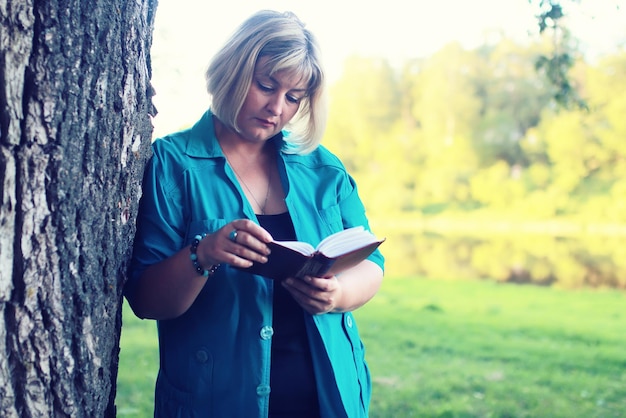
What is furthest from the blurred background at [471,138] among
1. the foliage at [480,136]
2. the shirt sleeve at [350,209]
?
the shirt sleeve at [350,209]

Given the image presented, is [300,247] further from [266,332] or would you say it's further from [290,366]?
[290,366]

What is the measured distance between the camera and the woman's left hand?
1.67 m

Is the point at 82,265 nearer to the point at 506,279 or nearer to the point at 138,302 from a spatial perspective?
the point at 138,302

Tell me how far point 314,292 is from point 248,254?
248mm

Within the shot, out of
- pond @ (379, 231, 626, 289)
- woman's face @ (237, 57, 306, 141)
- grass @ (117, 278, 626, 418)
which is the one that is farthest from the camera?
pond @ (379, 231, 626, 289)

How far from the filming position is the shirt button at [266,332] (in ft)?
5.56

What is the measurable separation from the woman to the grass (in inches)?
111

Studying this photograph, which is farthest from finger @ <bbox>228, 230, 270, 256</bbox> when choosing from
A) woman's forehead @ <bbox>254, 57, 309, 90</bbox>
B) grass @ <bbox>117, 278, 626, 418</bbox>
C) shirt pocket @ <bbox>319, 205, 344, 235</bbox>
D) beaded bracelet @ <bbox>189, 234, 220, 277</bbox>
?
grass @ <bbox>117, 278, 626, 418</bbox>

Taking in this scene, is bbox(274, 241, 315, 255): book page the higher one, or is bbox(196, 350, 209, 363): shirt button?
bbox(274, 241, 315, 255): book page

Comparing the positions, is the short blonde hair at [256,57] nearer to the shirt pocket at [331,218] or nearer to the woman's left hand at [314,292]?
the shirt pocket at [331,218]

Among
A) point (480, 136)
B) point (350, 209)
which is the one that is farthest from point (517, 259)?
point (350, 209)

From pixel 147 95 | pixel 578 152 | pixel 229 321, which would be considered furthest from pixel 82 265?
pixel 578 152

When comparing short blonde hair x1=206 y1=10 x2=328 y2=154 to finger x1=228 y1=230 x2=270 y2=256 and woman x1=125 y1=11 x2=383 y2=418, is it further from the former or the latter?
finger x1=228 y1=230 x2=270 y2=256

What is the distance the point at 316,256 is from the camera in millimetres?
1574
